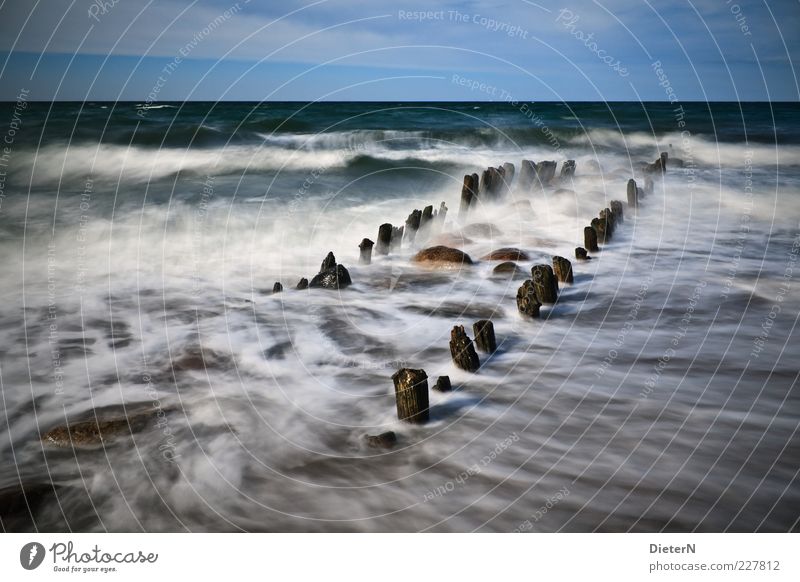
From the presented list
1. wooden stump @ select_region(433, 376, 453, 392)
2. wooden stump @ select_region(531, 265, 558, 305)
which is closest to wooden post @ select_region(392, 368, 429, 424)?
wooden stump @ select_region(433, 376, 453, 392)

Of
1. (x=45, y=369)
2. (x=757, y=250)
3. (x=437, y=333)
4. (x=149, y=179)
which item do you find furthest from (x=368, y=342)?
(x=149, y=179)

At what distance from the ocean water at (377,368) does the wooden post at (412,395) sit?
0.12 m

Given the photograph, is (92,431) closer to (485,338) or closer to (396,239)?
(485,338)

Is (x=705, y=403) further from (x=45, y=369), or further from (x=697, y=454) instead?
(x=45, y=369)

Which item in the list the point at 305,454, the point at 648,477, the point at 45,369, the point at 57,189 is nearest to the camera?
the point at 648,477

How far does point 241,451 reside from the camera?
4.72 m

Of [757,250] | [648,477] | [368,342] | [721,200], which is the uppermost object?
[721,200]

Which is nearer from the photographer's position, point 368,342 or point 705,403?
point 705,403

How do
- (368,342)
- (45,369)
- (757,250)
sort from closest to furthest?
(45,369)
(368,342)
(757,250)

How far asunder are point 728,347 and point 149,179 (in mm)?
13232

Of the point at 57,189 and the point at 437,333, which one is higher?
the point at 57,189

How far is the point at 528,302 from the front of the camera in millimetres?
7035

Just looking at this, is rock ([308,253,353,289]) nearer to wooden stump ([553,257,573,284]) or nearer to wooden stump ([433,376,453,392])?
wooden stump ([553,257,573,284])

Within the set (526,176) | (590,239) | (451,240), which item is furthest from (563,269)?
(526,176)
